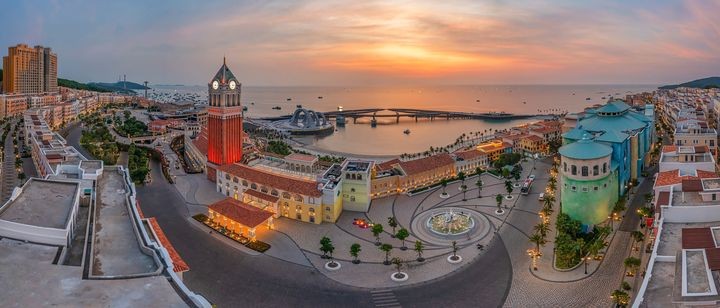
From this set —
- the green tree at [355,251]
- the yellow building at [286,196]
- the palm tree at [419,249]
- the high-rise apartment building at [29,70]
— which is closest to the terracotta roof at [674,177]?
the palm tree at [419,249]

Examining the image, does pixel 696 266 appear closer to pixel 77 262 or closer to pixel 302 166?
pixel 77 262

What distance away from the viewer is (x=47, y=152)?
44.5 meters

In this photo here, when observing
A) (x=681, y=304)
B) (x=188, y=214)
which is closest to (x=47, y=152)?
(x=188, y=214)

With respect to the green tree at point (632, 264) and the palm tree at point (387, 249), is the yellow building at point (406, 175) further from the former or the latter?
the green tree at point (632, 264)

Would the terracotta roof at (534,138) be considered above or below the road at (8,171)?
above

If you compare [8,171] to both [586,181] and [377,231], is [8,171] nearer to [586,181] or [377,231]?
[377,231]

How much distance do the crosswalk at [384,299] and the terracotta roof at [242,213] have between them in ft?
41.1

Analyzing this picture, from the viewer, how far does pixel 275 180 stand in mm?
43469

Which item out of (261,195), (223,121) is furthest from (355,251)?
(223,121)

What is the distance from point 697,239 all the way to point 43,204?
31.2 metres

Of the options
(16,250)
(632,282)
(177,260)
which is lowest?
(632,282)

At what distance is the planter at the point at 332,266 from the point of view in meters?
31.4

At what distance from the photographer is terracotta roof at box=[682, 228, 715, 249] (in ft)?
68.0

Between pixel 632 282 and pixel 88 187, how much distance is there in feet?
111
